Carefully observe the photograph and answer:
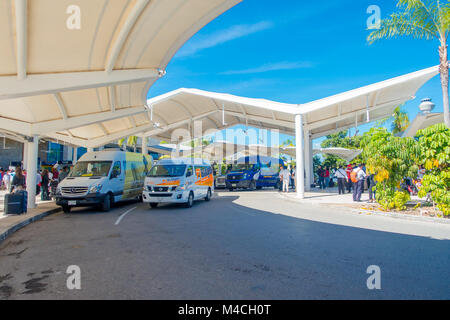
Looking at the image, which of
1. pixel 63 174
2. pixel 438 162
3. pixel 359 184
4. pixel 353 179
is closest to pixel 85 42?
pixel 63 174

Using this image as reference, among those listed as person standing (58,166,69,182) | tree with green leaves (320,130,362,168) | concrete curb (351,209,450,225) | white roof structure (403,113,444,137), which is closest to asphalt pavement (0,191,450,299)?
concrete curb (351,209,450,225)

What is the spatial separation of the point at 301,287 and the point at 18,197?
9831 mm

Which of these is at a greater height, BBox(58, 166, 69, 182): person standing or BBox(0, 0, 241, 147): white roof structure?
BBox(0, 0, 241, 147): white roof structure

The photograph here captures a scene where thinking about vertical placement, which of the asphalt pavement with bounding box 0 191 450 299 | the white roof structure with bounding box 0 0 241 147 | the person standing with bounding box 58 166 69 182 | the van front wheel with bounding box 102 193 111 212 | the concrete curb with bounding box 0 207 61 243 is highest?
the white roof structure with bounding box 0 0 241 147

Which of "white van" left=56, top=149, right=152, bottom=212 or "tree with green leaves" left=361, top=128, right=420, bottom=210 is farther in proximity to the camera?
"white van" left=56, top=149, right=152, bottom=212

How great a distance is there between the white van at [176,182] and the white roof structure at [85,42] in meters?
3.70

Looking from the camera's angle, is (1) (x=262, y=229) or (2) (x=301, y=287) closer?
(2) (x=301, y=287)

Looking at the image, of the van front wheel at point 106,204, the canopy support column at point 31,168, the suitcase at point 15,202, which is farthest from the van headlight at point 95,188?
the canopy support column at point 31,168

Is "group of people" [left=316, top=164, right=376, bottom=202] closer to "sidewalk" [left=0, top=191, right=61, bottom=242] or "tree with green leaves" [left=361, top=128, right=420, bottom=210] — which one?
"tree with green leaves" [left=361, top=128, right=420, bottom=210]

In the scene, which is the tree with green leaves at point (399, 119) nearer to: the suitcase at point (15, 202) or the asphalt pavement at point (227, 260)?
the asphalt pavement at point (227, 260)

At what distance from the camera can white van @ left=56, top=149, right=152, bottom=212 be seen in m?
11.1
